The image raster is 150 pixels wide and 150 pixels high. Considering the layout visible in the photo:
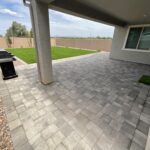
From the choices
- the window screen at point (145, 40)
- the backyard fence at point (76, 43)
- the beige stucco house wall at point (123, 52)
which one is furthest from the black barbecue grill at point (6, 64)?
the backyard fence at point (76, 43)

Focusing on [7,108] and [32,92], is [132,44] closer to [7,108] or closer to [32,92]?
[32,92]

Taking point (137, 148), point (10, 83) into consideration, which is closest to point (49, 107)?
point (137, 148)

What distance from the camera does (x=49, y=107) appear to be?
2.12m

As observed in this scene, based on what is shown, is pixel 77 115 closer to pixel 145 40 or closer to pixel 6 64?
pixel 6 64

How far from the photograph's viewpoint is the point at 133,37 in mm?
6227

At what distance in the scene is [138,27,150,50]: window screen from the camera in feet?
18.7

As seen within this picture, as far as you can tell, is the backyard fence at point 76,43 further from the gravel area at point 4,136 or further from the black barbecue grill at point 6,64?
the gravel area at point 4,136

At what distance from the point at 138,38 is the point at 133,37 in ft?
1.03

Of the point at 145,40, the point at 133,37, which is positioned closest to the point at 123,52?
the point at 133,37

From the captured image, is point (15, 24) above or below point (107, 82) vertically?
above

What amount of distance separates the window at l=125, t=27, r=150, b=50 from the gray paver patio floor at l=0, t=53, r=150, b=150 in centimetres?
404

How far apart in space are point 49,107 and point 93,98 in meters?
1.12

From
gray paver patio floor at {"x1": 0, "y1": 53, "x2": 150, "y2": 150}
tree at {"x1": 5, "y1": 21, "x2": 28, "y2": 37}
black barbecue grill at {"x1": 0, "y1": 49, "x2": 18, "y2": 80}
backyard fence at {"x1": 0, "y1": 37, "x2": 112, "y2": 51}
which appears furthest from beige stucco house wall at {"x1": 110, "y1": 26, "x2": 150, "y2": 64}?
A: tree at {"x1": 5, "y1": 21, "x2": 28, "y2": 37}

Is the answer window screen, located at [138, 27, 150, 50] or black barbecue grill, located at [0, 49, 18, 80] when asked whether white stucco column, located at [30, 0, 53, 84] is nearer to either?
black barbecue grill, located at [0, 49, 18, 80]
